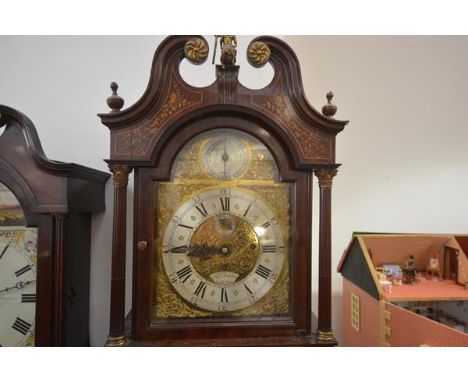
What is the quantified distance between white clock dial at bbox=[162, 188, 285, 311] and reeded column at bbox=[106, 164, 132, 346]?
0.42 ft

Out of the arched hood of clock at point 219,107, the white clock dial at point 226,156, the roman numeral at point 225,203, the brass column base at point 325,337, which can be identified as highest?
the arched hood of clock at point 219,107

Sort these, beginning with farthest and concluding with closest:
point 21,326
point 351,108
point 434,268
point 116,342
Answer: point 351,108
point 434,268
point 21,326
point 116,342

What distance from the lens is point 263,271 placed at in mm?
853

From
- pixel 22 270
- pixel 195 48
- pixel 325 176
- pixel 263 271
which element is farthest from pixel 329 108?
pixel 22 270

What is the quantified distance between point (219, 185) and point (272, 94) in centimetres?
32

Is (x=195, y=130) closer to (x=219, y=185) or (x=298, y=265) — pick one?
(x=219, y=185)

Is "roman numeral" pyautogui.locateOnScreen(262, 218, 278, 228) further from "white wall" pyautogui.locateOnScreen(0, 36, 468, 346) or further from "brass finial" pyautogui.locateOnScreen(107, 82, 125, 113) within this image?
"brass finial" pyautogui.locateOnScreen(107, 82, 125, 113)

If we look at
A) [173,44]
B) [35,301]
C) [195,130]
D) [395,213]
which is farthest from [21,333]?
[395,213]

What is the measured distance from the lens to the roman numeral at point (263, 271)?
0.85 metres

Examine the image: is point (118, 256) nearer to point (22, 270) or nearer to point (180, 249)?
point (180, 249)

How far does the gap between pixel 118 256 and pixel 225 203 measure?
0.35m

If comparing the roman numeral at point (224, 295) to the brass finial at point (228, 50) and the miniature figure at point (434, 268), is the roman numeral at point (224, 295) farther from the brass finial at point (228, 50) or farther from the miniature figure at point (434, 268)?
the miniature figure at point (434, 268)

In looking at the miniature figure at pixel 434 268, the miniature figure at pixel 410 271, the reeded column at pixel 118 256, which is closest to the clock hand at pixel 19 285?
the reeded column at pixel 118 256

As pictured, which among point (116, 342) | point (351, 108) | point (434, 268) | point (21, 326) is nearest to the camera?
point (116, 342)
